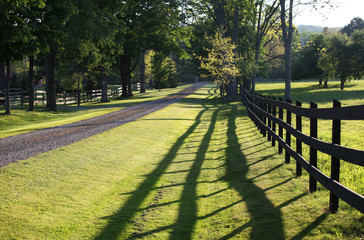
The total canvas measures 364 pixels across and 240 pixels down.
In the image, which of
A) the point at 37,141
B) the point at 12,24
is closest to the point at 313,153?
the point at 37,141

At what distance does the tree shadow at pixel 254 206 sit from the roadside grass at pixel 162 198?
1cm

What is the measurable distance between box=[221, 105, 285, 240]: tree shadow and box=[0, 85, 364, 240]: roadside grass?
0.6 inches

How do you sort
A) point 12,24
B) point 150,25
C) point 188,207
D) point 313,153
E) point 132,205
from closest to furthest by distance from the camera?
point 313,153 → point 188,207 → point 132,205 → point 12,24 → point 150,25

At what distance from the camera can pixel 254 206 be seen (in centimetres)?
579

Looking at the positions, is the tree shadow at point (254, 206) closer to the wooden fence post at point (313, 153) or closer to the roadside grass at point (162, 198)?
the roadside grass at point (162, 198)

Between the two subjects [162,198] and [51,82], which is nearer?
[162,198]

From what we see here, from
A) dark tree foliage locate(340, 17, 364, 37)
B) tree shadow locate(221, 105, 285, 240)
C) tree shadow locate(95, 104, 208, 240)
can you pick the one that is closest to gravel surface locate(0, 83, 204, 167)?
tree shadow locate(95, 104, 208, 240)

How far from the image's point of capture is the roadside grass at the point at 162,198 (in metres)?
4.95

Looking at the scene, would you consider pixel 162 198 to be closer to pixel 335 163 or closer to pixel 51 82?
pixel 335 163

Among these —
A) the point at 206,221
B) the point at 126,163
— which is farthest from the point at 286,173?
the point at 126,163

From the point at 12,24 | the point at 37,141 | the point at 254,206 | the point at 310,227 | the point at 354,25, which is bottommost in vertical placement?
the point at 254,206

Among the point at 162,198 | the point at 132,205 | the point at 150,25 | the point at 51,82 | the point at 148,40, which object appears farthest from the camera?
the point at 148,40

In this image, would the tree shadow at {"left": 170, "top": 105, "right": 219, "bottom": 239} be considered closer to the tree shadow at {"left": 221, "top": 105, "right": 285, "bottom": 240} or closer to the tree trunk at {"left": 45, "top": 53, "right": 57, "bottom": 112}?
the tree shadow at {"left": 221, "top": 105, "right": 285, "bottom": 240}

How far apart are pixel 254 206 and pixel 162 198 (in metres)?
1.92
